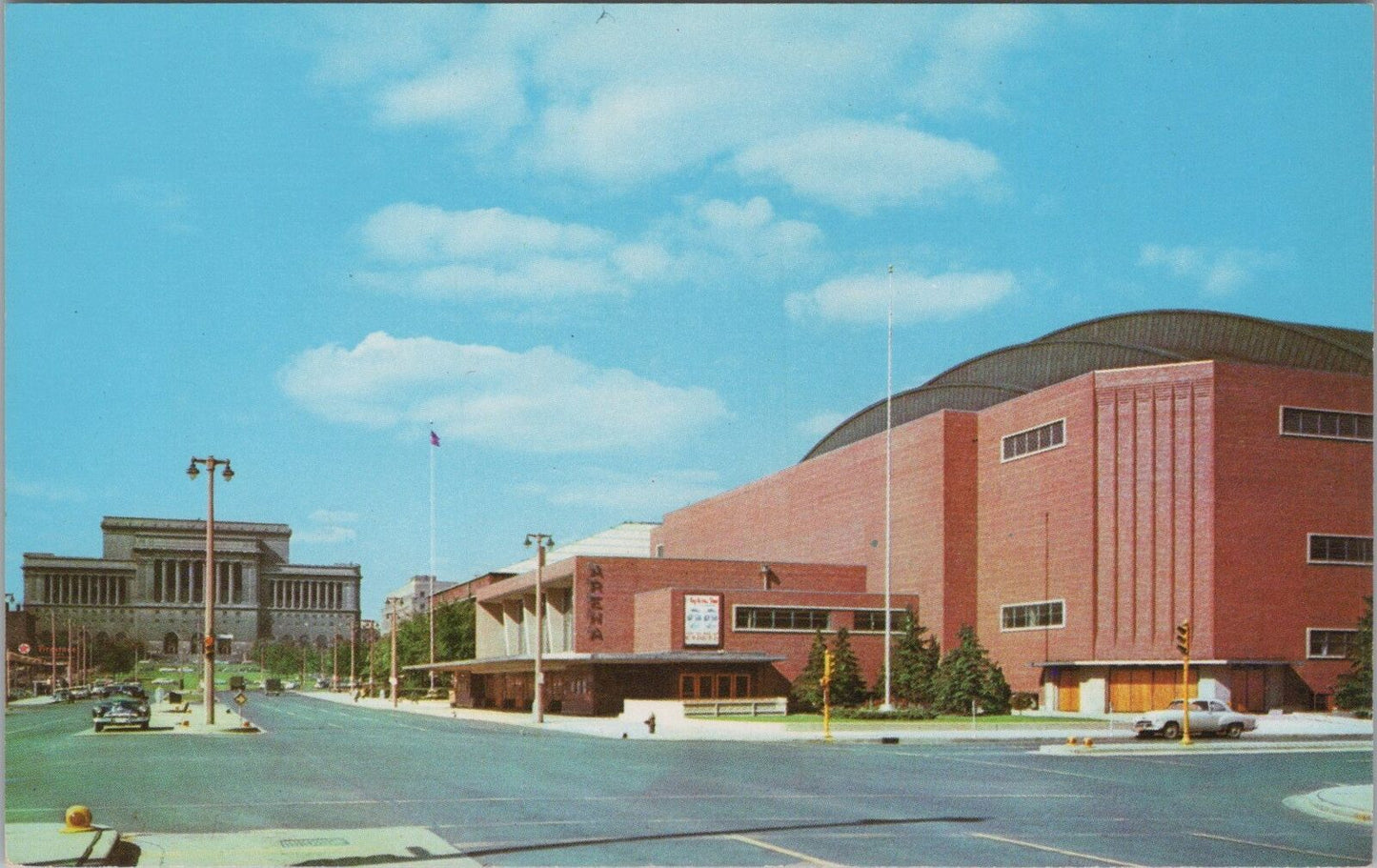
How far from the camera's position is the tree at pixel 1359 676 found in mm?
60875

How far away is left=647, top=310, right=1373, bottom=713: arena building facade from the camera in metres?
63.3

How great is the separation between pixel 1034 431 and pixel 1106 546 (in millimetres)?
9046

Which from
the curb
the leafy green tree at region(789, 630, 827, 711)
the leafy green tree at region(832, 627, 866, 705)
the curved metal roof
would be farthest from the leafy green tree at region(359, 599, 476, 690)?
the curb

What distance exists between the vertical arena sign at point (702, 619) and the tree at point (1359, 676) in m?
32.8

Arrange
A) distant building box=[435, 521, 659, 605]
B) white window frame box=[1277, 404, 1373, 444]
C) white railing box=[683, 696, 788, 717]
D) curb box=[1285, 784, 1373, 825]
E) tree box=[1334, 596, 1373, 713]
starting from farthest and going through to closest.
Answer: distant building box=[435, 521, 659, 605], white railing box=[683, 696, 788, 717], white window frame box=[1277, 404, 1373, 444], tree box=[1334, 596, 1373, 713], curb box=[1285, 784, 1373, 825]

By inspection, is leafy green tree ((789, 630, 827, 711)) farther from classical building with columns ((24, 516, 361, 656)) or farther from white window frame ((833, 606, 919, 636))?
classical building with columns ((24, 516, 361, 656))

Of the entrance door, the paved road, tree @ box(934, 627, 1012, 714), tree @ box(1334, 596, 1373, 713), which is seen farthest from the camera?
the entrance door

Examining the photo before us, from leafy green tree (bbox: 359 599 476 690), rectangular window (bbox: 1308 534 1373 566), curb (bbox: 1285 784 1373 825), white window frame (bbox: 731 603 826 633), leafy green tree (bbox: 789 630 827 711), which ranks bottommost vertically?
leafy green tree (bbox: 359 599 476 690)

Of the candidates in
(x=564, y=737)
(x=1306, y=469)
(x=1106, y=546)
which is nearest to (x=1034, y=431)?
(x=1106, y=546)

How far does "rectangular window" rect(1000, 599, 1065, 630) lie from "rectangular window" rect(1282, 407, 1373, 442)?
1491cm

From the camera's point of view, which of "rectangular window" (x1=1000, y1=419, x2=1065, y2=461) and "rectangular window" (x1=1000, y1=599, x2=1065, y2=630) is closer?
"rectangular window" (x1=1000, y1=599, x2=1065, y2=630)

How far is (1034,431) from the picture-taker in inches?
2958

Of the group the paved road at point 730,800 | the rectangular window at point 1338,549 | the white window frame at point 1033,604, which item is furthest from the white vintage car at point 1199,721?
the white window frame at point 1033,604

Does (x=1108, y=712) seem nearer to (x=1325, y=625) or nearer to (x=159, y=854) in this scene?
(x=1325, y=625)
